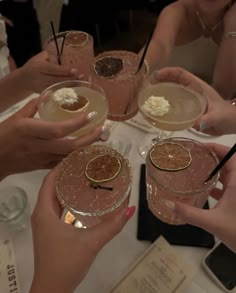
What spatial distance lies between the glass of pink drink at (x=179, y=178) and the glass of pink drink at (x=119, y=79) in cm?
31

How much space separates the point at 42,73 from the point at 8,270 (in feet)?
2.46

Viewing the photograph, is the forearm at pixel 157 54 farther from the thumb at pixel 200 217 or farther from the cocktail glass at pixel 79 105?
the thumb at pixel 200 217

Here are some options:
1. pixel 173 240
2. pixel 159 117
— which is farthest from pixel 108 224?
pixel 159 117

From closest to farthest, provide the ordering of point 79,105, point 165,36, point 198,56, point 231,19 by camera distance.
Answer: point 79,105 < point 231,19 < point 165,36 < point 198,56

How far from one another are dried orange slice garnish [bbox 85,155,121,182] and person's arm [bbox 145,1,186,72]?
29.7 inches

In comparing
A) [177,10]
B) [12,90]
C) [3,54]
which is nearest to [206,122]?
[12,90]

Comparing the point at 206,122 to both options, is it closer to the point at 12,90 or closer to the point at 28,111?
the point at 28,111

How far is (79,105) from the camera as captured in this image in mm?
1132

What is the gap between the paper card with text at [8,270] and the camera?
0.92m

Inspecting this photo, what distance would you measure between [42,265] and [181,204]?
36 centimetres

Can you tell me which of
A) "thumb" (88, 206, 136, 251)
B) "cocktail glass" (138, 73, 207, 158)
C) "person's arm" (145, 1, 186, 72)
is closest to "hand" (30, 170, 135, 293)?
"thumb" (88, 206, 136, 251)

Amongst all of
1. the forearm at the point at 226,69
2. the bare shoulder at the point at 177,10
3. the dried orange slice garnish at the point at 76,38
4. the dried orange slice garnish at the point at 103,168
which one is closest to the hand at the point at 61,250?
the dried orange slice garnish at the point at 103,168

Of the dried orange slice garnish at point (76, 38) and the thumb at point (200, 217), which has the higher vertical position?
the dried orange slice garnish at point (76, 38)

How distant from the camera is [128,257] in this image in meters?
0.98
